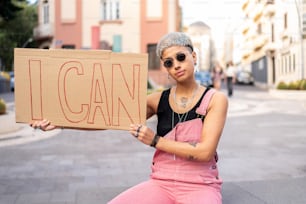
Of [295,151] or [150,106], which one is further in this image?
[295,151]

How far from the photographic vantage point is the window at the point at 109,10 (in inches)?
977

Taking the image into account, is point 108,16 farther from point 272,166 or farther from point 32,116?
point 32,116

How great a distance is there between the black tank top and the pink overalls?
0.03 metres

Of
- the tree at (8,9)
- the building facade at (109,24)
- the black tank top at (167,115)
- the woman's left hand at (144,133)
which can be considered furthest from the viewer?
the building facade at (109,24)

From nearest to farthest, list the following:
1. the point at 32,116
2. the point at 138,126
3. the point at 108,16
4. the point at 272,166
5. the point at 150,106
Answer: the point at 138,126
the point at 32,116
the point at 150,106
the point at 272,166
the point at 108,16

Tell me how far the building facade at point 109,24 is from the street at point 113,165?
11.7m

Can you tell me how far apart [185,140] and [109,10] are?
2286cm

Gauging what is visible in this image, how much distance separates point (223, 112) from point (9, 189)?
10.0 ft

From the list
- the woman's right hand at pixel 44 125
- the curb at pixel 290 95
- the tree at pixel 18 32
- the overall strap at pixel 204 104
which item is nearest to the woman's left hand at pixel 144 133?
the overall strap at pixel 204 104

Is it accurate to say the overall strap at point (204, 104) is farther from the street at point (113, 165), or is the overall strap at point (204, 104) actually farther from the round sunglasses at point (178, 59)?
the street at point (113, 165)

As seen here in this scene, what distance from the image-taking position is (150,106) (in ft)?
9.72

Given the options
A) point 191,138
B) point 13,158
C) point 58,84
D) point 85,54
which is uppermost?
point 85,54

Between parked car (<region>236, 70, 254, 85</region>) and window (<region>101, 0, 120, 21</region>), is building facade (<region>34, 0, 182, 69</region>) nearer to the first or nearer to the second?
window (<region>101, 0, 120, 21</region>)

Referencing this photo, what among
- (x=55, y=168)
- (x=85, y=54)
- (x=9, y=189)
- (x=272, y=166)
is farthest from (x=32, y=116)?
(x=272, y=166)
